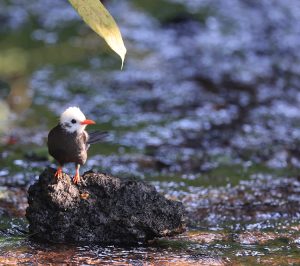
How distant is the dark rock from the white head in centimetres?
31

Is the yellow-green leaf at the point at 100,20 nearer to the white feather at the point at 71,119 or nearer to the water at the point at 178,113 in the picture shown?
the white feather at the point at 71,119

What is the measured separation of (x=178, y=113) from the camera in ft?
27.5

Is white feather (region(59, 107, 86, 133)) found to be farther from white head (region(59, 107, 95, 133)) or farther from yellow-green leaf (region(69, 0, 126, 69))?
yellow-green leaf (region(69, 0, 126, 69))

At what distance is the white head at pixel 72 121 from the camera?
4.15 metres

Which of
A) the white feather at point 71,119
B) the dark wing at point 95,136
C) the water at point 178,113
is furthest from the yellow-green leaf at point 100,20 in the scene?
the dark wing at point 95,136

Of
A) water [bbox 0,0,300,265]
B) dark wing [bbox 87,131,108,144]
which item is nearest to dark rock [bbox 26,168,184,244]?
water [bbox 0,0,300,265]

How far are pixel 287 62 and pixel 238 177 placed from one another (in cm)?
466

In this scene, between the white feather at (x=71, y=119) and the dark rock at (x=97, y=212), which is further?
the white feather at (x=71, y=119)

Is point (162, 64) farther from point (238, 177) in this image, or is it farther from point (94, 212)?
point (94, 212)

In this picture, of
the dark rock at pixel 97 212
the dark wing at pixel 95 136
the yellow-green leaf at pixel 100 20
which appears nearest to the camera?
the yellow-green leaf at pixel 100 20

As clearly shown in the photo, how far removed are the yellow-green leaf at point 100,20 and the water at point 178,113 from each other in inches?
51.9

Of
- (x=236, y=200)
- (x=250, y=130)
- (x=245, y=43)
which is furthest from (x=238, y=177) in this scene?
(x=245, y=43)

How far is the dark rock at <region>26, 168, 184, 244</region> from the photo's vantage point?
3971 millimetres

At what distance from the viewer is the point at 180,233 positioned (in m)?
4.22
